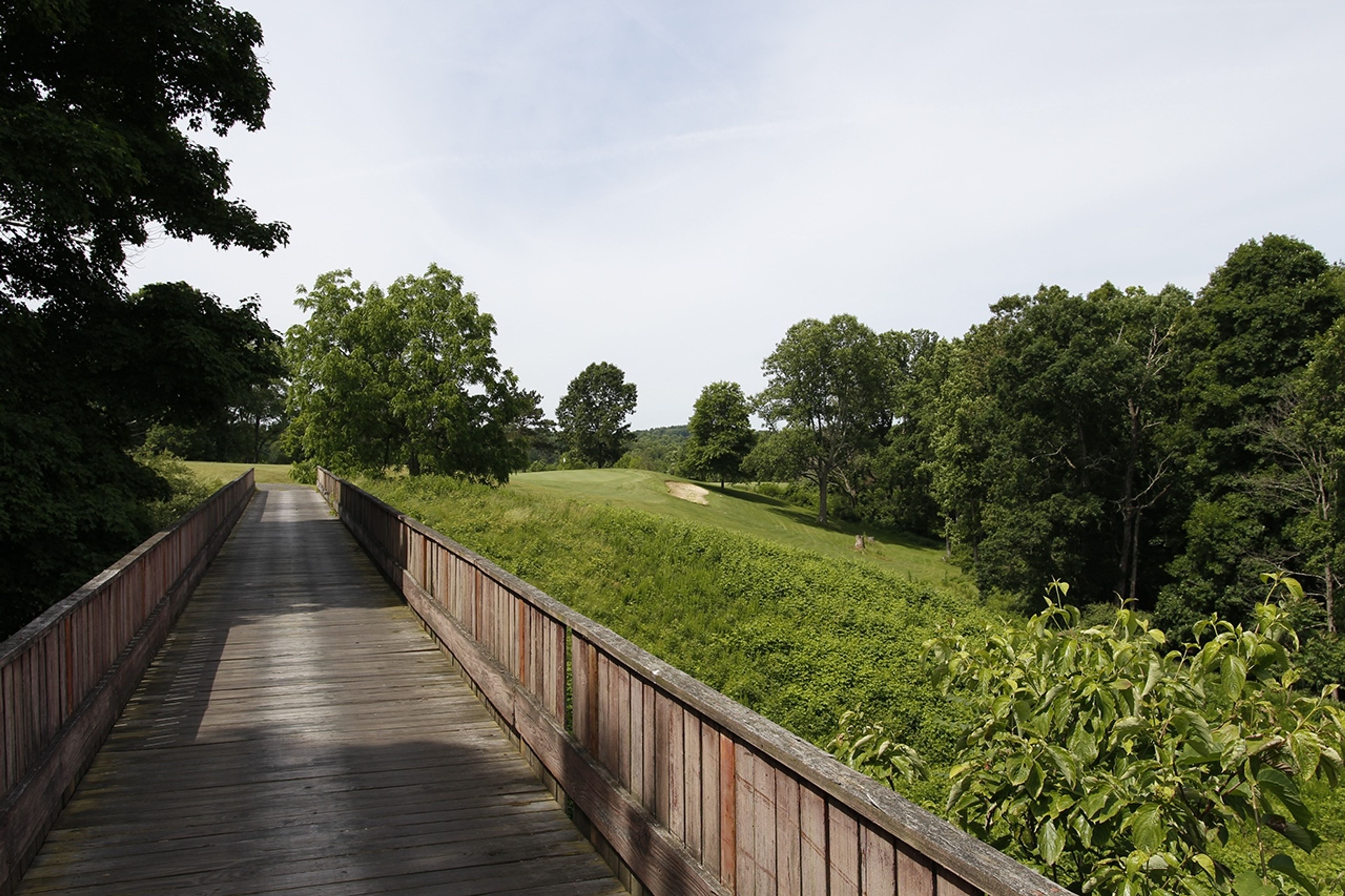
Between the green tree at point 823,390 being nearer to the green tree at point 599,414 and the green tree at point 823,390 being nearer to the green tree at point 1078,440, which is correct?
the green tree at point 1078,440

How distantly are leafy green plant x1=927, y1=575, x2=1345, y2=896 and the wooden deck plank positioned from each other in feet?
6.69

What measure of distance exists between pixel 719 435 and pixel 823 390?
56.4 feet

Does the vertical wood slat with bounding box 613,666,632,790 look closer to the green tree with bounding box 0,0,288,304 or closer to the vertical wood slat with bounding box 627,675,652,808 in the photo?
the vertical wood slat with bounding box 627,675,652,808

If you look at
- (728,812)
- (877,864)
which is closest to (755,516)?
(728,812)

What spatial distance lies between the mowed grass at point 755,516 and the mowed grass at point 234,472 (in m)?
15.9

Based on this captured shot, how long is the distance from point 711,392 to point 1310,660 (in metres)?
57.2

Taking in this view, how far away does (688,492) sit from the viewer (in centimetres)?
6175

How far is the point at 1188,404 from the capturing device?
34.9m

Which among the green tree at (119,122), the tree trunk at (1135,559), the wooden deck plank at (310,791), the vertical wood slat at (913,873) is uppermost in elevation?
the green tree at (119,122)

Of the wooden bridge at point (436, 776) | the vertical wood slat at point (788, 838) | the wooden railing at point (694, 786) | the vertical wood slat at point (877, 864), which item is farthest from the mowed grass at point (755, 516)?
the vertical wood slat at point (877, 864)

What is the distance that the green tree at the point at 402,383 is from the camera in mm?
33844

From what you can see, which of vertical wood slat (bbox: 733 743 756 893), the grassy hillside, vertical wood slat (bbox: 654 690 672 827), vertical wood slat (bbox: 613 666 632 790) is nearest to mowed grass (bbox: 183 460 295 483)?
the grassy hillside

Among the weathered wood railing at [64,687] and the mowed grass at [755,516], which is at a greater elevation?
the weathered wood railing at [64,687]

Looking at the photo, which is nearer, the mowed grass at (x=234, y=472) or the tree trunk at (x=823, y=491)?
the mowed grass at (x=234, y=472)
